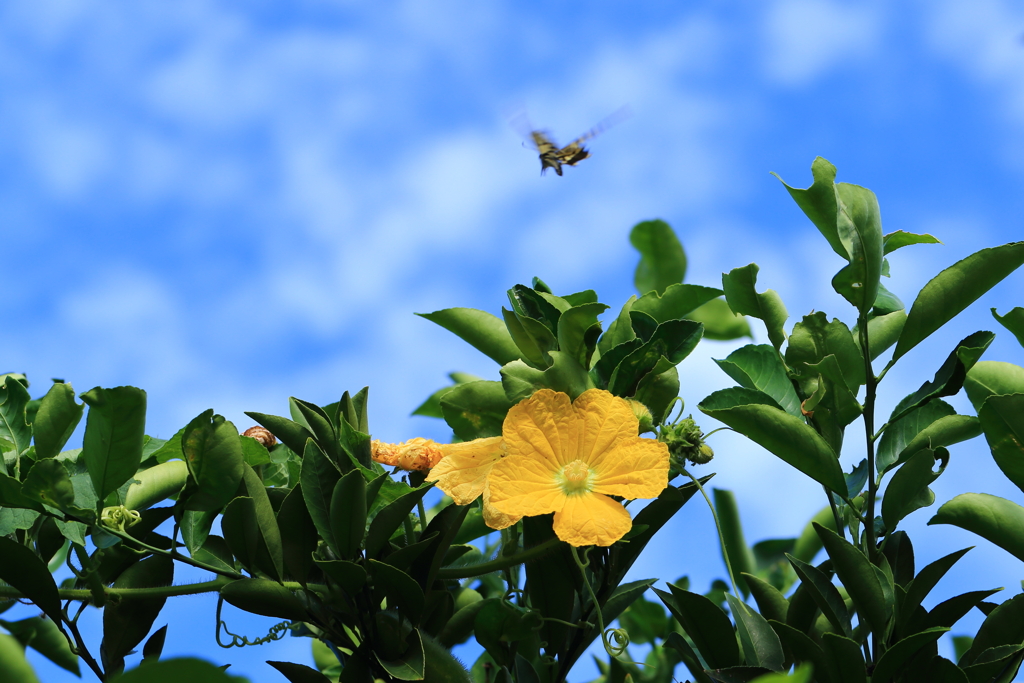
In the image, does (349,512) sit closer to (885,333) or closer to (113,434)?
(113,434)

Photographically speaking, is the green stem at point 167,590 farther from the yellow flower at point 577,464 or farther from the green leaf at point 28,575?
the yellow flower at point 577,464

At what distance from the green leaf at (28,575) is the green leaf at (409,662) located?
506 millimetres

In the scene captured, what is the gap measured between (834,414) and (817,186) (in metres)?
0.41

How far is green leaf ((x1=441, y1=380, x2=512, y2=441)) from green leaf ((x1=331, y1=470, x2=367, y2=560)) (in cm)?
24

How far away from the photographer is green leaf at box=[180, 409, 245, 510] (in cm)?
132

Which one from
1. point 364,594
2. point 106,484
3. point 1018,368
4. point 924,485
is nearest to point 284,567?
point 364,594

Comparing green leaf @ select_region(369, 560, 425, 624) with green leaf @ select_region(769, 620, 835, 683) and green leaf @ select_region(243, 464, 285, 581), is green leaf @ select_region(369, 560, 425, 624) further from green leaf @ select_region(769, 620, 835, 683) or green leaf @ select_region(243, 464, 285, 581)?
green leaf @ select_region(769, 620, 835, 683)

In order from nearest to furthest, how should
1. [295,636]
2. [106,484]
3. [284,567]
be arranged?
1. [106,484]
2. [284,567]
3. [295,636]

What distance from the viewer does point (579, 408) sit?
4.53 ft

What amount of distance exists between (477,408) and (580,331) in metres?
0.22

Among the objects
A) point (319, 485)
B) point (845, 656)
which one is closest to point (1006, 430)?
point (845, 656)

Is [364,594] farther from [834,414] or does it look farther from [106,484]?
[834,414]

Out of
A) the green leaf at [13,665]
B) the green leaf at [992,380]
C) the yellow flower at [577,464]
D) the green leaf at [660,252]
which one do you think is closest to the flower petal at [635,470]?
A: the yellow flower at [577,464]

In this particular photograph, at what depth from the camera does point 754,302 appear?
1662 mm
